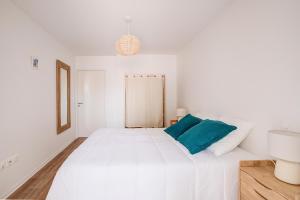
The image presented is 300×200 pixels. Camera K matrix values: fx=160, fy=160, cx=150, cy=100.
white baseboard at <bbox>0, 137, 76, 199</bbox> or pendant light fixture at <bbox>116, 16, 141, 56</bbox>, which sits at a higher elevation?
pendant light fixture at <bbox>116, 16, 141, 56</bbox>

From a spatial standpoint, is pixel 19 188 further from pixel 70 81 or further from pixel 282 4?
pixel 282 4

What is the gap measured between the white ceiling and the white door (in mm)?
1270

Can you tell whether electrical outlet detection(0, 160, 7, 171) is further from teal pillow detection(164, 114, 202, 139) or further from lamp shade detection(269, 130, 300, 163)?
lamp shade detection(269, 130, 300, 163)

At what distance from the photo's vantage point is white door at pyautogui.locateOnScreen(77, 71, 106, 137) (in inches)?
180

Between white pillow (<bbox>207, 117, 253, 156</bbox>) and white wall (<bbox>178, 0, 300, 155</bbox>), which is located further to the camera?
white pillow (<bbox>207, 117, 253, 156</bbox>)

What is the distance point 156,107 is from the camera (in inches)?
182

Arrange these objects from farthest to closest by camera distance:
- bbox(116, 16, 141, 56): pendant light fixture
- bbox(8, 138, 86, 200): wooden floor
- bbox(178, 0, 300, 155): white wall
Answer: bbox(116, 16, 141, 56): pendant light fixture → bbox(8, 138, 86, 200): wooden floor → bbox(178, 0, 300, 155): white wall

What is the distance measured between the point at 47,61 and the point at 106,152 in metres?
2.30

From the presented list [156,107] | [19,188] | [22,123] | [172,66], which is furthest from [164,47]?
[19,188]

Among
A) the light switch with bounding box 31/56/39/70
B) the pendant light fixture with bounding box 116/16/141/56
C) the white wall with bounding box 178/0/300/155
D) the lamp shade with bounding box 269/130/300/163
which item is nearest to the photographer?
the lamp shade with bounding box 269/130/300/163

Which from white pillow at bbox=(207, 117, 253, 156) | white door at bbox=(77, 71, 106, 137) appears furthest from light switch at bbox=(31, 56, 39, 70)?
white pillow at bbox=(207, 117, 253, 156)

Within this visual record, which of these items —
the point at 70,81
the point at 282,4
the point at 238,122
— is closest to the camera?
the point at 282,4

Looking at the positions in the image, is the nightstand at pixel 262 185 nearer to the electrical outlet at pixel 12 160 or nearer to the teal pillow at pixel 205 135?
the teal pillow at pixel 205 135

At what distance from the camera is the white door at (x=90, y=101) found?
458 centimetres
